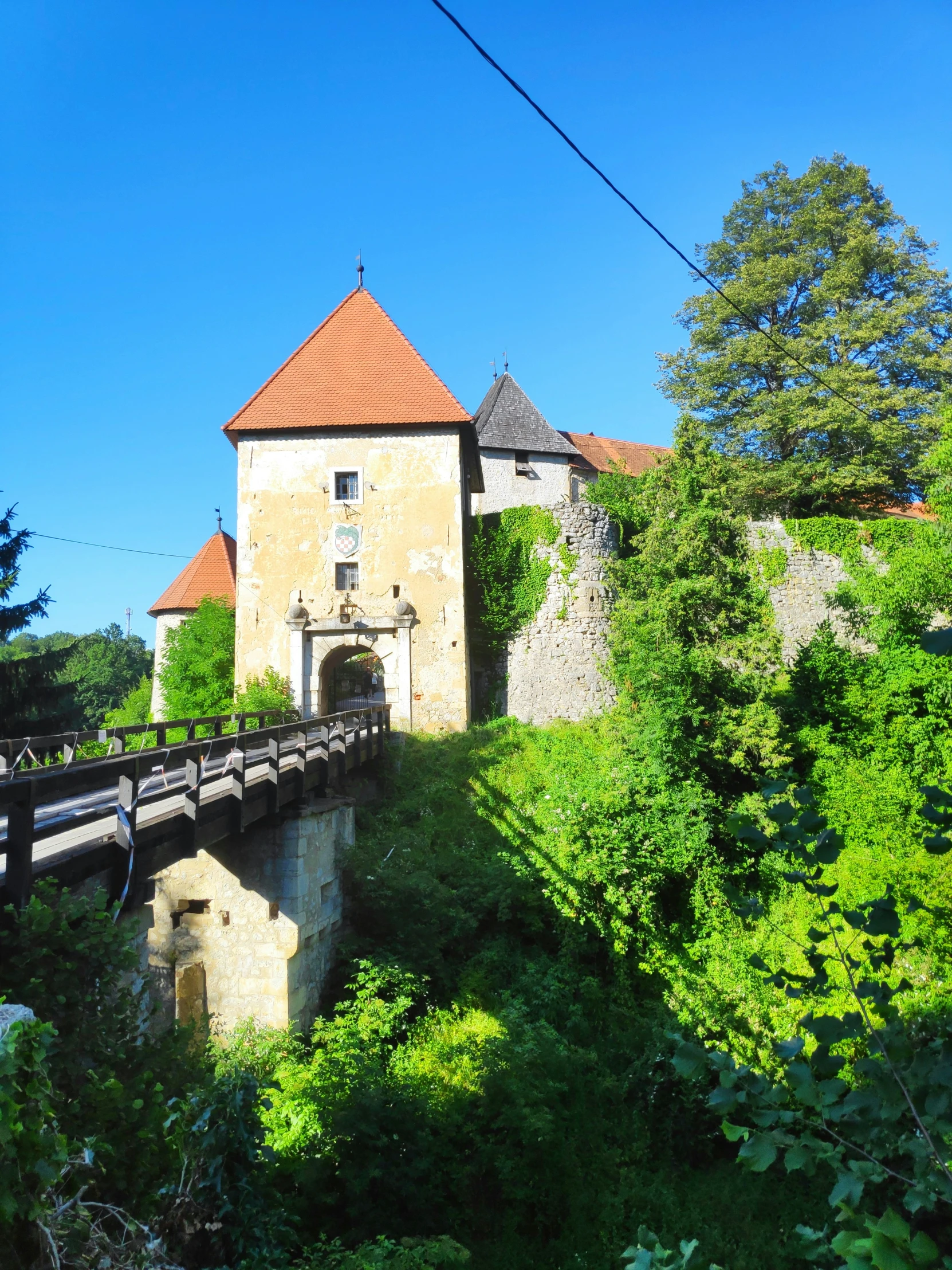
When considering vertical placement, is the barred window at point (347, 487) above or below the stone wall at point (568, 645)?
above

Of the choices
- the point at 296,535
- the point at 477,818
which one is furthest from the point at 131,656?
the point at 477,818

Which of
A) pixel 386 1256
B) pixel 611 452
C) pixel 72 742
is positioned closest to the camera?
pixel 386 1256

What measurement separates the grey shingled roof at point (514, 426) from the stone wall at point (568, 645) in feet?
29.0

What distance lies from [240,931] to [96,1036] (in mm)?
4838

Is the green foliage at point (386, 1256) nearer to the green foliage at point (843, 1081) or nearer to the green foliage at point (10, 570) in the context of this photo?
the green foliage at point (843, 1081)

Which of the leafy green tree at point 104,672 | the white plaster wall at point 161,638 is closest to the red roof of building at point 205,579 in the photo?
the white plaster wall at point 161,638

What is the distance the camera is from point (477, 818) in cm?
1331

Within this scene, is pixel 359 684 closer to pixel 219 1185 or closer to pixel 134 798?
pixel 134 798

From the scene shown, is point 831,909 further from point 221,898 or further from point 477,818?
point 477,818

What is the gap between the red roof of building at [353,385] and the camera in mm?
17547

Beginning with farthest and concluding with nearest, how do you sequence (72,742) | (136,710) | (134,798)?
1. (136,710)
2. (72,742)
3. (134,798)

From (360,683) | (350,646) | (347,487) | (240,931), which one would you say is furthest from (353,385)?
(360,683)

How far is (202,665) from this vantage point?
1841 cm

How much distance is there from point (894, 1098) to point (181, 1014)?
8.58 metres
